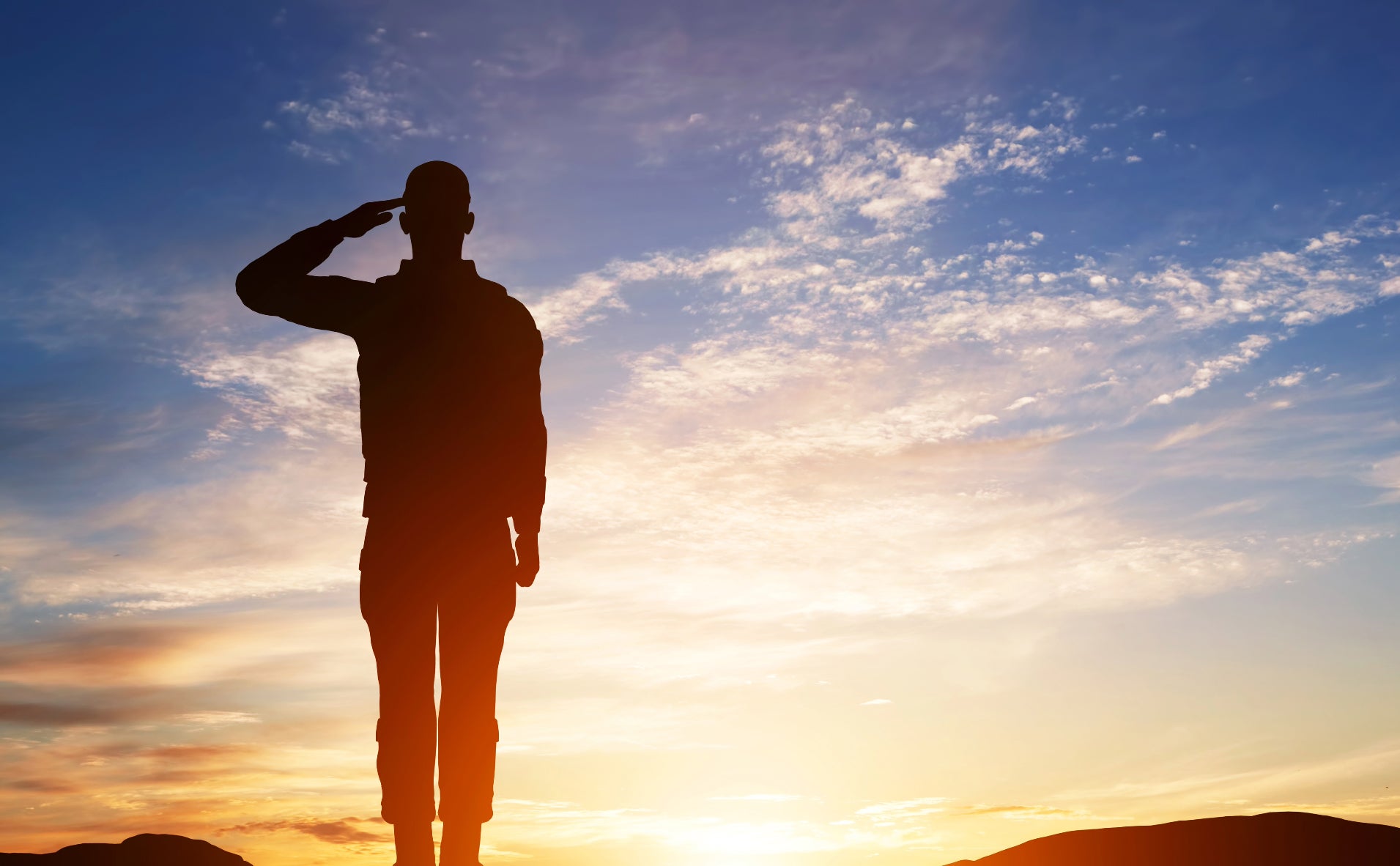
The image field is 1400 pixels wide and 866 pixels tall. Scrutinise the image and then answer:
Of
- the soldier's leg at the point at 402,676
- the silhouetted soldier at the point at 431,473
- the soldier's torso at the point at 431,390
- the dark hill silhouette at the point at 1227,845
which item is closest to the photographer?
the soldier's leg at the point at 402,676

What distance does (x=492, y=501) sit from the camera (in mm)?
8562

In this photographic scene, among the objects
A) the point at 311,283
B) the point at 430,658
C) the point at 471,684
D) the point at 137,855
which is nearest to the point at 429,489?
the point at 430,658

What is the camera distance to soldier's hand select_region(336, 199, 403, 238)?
8484mm

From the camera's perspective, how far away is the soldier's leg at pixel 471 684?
8195mm

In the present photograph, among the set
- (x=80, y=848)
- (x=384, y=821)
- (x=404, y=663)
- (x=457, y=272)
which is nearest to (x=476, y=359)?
(x=457, y=272)

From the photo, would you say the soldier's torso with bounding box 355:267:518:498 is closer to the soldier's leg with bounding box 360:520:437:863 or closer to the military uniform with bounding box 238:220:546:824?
the military uniform with bounding box 238:220:546:824

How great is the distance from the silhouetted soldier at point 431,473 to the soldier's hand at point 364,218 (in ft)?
0.04

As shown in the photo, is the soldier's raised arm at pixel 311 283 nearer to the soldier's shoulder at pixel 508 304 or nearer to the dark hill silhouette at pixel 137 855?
the soldier's shoulder at pixel 508 304

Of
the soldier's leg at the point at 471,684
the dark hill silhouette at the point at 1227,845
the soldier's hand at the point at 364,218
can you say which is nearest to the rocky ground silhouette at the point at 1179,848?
the dark hill silhouette at the point at 1227,845

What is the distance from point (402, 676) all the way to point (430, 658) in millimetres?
238

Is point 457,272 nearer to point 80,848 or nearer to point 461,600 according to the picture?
point 461,600

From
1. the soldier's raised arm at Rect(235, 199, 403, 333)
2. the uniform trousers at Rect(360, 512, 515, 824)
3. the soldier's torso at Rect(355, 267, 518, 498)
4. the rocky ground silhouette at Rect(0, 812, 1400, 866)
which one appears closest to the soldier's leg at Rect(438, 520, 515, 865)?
the uniform trousers at Rect(360, 512, 515, 824)

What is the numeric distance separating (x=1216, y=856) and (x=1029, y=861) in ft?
7.71

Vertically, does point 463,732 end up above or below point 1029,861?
above
